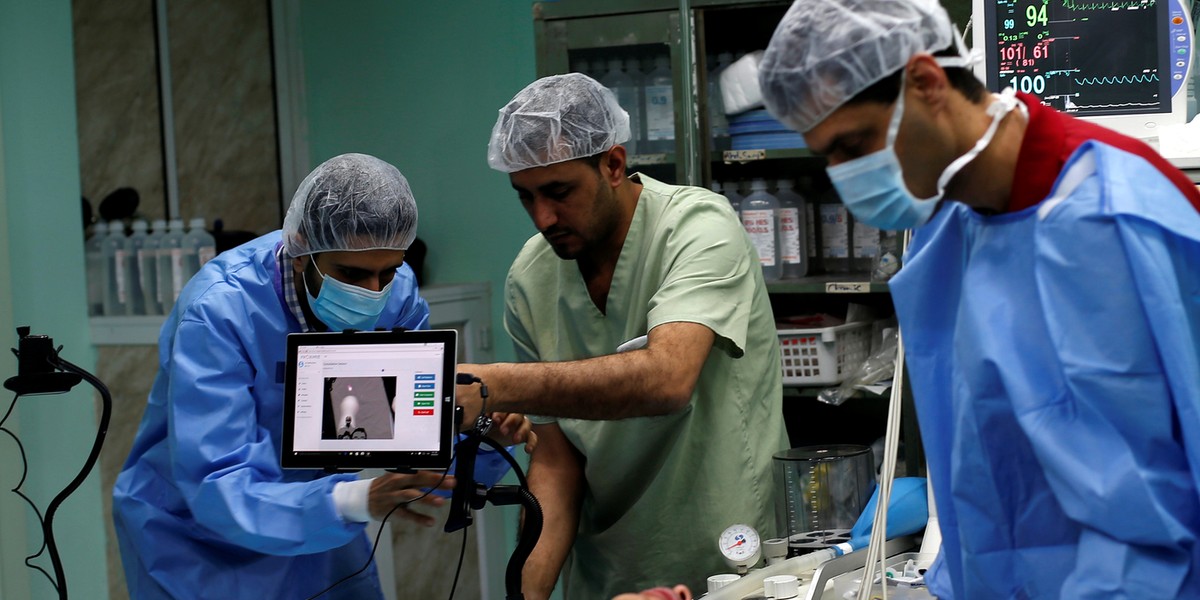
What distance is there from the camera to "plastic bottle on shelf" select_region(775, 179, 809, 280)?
3055 millimetres

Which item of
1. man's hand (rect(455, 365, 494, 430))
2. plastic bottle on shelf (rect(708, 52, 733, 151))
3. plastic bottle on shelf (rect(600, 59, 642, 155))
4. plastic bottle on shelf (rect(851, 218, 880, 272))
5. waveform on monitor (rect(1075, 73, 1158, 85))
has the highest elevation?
plastic bottle on shelf (rect(600, 59, 642, 155))

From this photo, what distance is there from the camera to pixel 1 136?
315 cm

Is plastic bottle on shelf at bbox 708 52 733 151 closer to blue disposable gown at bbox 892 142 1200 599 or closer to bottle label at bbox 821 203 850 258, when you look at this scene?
bottle label at bbox 821 203 850 258

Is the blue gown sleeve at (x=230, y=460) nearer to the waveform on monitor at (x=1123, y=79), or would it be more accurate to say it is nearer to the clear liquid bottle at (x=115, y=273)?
the waveform on monitor at (x=1123, y=79)

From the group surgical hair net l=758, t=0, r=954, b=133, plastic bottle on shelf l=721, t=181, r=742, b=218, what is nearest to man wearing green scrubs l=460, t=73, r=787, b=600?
surgical hair net l=758, t=0, r=954, b=133

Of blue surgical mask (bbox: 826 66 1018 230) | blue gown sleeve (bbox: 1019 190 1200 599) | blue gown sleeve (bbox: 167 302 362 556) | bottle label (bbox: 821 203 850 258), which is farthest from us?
bottle label (bbox: 821 203 850 258)

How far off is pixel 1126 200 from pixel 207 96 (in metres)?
3.65

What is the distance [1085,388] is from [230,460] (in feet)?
4.10

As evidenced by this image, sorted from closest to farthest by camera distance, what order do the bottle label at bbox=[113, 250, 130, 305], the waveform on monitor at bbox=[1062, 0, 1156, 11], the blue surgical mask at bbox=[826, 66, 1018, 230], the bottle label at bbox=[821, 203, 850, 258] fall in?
the blue surgical mask at bbox=[826, 66, 1018, 230]
the waveform on monitor at bbox=[1062, 0, 1156, 11]
the bottle label at bbox=[821, 203, 850, 258]
the bottle label at bbox=[113, 250, 130, 305]

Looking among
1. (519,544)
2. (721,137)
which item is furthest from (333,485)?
(721,137)

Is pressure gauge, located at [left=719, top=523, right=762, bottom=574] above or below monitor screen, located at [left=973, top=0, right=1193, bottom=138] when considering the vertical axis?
below

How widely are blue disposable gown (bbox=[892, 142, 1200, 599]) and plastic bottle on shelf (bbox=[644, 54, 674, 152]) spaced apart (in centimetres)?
191

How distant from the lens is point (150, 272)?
3525 millimetres

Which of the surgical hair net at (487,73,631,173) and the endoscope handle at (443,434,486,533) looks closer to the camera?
the endoscope handle at (443,434,486,533)
